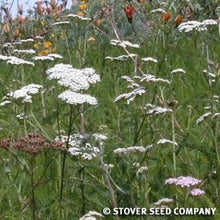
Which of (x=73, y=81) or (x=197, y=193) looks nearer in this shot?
(x=197, y=193)

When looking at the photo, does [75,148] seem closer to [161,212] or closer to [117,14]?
[161,212]

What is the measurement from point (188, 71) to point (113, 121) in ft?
5.46

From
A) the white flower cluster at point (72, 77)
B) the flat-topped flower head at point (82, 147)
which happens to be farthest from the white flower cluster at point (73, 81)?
the flat-topped flower head at point (82, 147)

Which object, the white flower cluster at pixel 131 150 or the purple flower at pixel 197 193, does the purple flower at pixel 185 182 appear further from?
the white flower cluster at pixel 131 150

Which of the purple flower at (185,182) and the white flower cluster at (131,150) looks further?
the white flower cluster at (131,150)

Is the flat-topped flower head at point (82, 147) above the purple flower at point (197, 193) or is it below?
above

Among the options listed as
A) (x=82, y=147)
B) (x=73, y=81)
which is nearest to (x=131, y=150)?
(x=82, y=147)

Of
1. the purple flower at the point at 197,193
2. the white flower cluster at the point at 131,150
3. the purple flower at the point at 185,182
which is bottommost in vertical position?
the purple flower at the point at 197,193

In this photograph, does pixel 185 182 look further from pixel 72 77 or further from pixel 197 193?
pixel 72 77

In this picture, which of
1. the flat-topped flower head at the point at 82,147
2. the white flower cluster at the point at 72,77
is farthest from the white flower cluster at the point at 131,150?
the white flower cluster at the point at 72,77

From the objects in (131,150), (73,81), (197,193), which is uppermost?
(73,81)

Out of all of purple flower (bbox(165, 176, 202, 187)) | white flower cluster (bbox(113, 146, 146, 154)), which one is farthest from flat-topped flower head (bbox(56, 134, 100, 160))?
purple flower (bbox(165, 176, 202, 187))

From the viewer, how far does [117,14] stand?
8703 millimetres

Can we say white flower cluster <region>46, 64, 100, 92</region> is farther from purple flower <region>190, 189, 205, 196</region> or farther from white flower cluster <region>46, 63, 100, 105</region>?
purple flower <region>190, 189, 205, 196</region>
